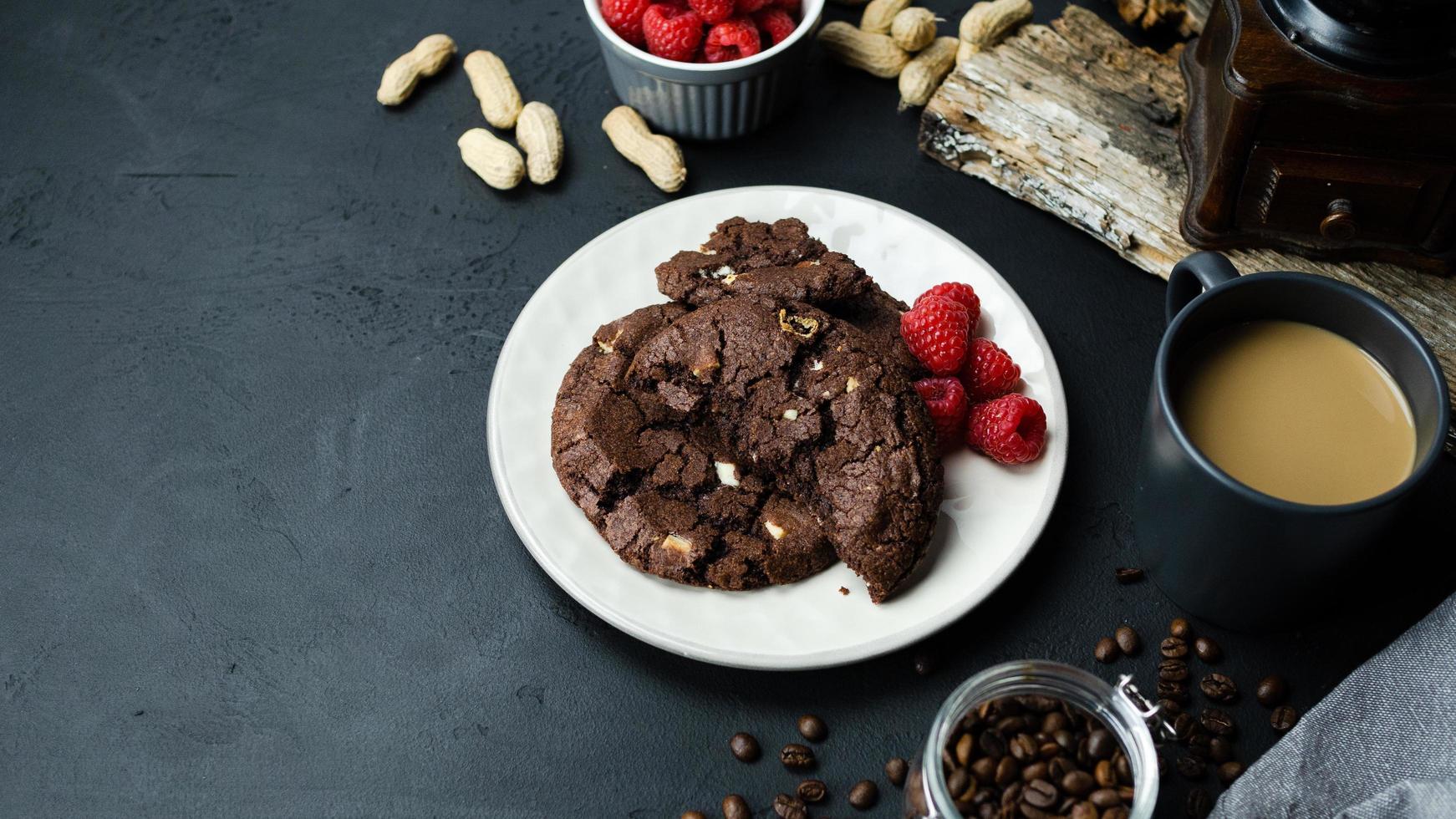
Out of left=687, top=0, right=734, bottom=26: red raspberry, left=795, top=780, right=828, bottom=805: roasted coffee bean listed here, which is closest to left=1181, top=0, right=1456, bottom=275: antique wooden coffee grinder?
left=687, top=0, right=734, bottom=26: red raspberry

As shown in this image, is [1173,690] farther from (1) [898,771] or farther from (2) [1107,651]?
(1) [898,771]

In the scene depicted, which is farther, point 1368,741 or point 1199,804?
point 1199,804

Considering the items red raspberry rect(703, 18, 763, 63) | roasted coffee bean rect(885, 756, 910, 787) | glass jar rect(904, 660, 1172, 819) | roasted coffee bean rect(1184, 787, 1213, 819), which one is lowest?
roasted coffee bean rect(885, 756, 910, 787)

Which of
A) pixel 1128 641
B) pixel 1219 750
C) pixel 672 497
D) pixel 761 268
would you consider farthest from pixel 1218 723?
pixel 761 268

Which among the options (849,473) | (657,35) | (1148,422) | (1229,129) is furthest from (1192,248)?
(657,35)

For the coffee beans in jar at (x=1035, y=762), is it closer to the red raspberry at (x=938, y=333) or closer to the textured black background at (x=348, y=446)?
the textured black background at (x=348, y=446)

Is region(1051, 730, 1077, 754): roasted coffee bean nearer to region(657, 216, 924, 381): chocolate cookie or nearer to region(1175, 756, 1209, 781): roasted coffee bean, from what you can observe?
region(1175, 756, 1209, 781): roasted coffee bean
